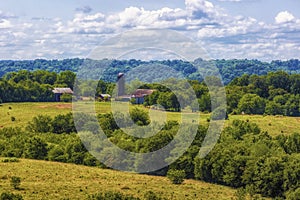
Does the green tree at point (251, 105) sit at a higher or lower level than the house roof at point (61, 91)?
lower

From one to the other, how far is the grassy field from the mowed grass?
36.0 meters

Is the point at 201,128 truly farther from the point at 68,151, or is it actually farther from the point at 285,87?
the point at 285,87

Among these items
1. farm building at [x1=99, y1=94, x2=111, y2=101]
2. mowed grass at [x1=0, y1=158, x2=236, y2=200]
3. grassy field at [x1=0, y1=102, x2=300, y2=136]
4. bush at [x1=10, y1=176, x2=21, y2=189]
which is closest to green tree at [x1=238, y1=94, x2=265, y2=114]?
grassy field at [x1=0, y1=102, x2=300, y2=136]

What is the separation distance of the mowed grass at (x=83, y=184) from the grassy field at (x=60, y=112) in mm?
35981

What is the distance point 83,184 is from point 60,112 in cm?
5867

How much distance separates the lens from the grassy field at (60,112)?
101438 mm

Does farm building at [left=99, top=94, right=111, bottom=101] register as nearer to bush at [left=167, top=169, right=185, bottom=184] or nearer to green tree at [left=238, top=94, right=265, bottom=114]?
green tree at [left=238, top=94, right=265, bottom=114]

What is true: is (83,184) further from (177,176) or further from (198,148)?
(198,148)

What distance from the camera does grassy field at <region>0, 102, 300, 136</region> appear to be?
333 ft

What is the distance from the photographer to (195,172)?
215ft

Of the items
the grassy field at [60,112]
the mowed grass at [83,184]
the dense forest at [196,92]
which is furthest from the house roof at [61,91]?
the mowed grass at [83,184]

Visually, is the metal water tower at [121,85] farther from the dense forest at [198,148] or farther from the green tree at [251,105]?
the dense forest at [198,148]

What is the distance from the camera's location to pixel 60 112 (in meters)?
114

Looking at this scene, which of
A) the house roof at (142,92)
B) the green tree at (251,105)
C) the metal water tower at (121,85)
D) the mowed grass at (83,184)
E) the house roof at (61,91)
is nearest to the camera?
the mowed grass at (83,184)
